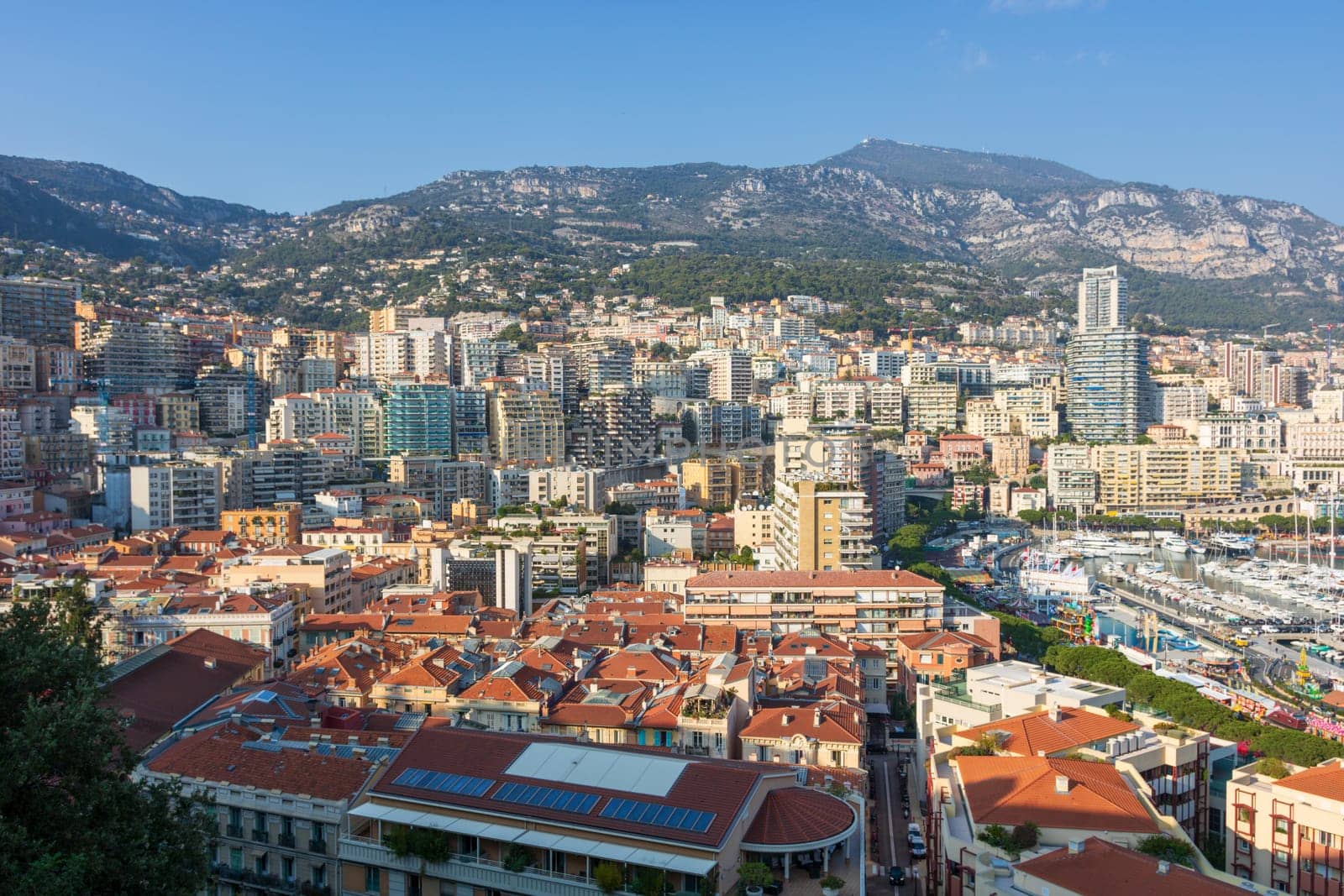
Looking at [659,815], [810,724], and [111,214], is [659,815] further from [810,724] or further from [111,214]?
[111,214]

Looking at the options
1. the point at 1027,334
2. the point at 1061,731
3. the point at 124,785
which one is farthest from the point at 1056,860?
the point at 1027,334

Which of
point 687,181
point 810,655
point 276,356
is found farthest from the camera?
point 687,181

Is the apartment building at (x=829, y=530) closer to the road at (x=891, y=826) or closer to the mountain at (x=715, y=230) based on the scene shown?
the road at (x=891, y=826)

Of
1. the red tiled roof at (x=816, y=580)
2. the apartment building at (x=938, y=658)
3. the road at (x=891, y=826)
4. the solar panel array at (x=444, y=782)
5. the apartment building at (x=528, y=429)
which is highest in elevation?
the apartment building at (x=528, y=429)

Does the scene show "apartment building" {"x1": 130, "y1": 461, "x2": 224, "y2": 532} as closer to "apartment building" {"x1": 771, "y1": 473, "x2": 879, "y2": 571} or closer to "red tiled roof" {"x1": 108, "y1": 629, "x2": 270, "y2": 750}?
"red tiled roof" {"x1": 108, "y1": 629, "x2": 270, "y2": 750}

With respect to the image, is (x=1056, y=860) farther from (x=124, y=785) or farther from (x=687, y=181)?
(x=687, y=181)

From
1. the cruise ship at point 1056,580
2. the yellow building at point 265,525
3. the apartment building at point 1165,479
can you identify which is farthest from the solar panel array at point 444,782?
the apartment building at point 1165,479
